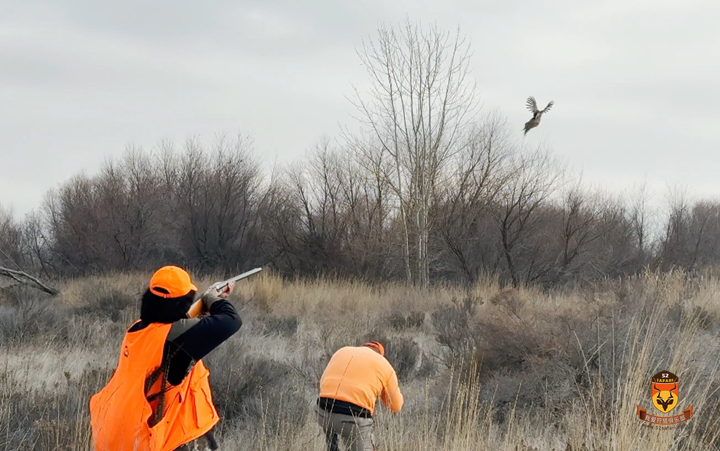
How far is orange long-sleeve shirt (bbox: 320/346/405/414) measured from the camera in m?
4.47

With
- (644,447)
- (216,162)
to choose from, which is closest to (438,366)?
(644,447)

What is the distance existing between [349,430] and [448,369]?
11.6 feet

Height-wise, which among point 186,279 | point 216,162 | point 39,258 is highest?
point 216,162

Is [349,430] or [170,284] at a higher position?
[170,284]

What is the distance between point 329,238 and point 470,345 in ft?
48.7

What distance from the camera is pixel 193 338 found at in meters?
3.49

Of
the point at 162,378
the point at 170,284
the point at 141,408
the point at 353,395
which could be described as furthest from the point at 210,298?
the point at 353,395

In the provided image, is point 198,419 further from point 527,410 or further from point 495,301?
point 495,301

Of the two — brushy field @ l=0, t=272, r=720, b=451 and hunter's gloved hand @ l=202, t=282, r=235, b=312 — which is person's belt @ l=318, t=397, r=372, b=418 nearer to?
brushy field @ l=0, t=272, r=720, b=451

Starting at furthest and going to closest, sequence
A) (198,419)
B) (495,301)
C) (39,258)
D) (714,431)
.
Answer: (39,258), (495,301), (714,431), (198,419)

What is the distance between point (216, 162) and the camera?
27.8 metres

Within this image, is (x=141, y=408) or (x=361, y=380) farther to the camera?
(x=361, y=380)

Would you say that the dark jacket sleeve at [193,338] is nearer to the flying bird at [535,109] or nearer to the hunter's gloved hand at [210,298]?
the hunter's gloved hand at [210,298]

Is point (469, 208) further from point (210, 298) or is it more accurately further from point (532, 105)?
point (210, 298)
